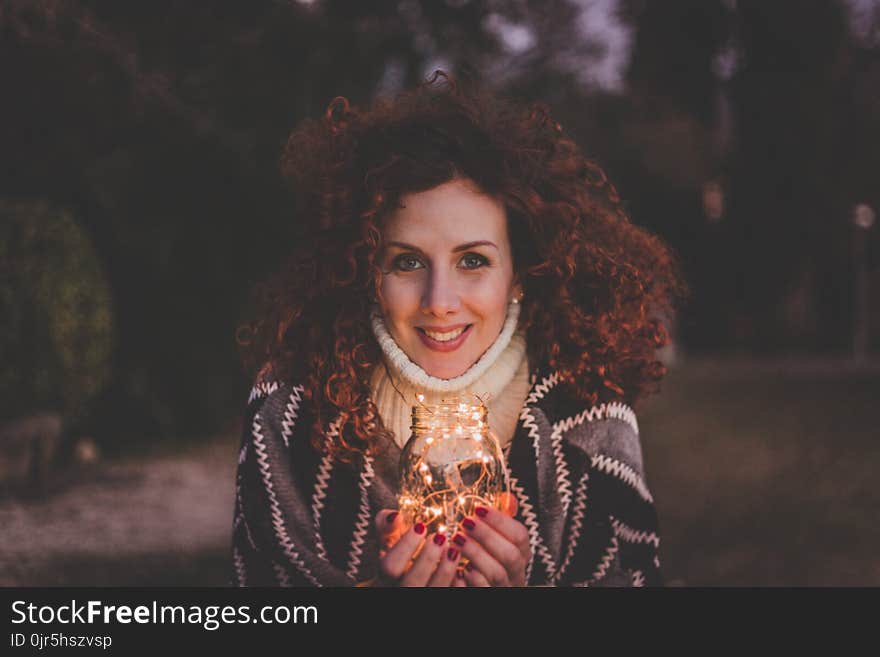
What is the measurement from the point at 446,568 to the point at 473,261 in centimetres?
79

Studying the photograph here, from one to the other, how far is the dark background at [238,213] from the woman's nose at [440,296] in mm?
1495

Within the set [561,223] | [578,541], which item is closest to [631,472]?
[578,541]

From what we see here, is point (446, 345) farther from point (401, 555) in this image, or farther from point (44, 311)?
point (44, 311)

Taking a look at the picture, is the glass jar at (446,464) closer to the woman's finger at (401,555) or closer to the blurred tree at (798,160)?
the woman's finger at (401,555)

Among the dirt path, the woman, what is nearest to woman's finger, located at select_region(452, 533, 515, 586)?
the woman

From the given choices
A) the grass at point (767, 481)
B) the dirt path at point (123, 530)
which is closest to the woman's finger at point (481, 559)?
the grass at point (767, 481)

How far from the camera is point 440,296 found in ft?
6.29

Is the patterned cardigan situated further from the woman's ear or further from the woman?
the woman's ear

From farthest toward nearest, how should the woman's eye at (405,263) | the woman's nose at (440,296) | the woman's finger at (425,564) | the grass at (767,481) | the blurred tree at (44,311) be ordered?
the blurred tree at (44,311), the grass at (767,481), the woman's eye at (405,263), the woman's nose at (440,296), the woman's finger at (425,564)

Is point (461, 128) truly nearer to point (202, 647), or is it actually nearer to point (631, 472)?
point (631, 472)

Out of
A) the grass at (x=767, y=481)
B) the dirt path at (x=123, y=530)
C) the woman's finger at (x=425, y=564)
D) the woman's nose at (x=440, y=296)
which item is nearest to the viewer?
the woman's finger at (x=425, y=564)

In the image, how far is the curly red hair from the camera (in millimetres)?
2082

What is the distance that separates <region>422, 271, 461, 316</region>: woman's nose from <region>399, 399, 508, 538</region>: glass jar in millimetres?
285

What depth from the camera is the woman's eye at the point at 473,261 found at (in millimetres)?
2025
